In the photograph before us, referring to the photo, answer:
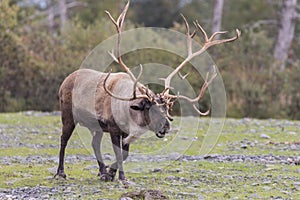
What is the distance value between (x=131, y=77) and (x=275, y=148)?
18.4 feet

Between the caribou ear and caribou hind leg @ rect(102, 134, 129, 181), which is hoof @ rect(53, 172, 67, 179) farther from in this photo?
the caribou ear

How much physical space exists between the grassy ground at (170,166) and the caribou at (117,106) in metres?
0.65

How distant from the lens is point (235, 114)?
1019 inches

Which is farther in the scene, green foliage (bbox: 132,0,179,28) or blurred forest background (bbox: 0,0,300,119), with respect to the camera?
green foliage (bbox: 132,0,179,28)

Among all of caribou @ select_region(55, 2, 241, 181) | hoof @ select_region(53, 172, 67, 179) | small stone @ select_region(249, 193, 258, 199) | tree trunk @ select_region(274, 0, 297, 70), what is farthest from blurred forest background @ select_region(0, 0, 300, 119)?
small stone @ select_region(249, 193, 258, 199)

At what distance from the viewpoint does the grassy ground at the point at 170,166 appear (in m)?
10.3

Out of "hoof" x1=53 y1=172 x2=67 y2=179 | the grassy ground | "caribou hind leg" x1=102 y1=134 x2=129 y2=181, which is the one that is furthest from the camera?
"hoof" x1=53 y1=172 x2=67 y2=179

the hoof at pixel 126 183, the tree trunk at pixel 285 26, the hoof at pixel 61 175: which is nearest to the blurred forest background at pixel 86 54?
the tree trunk at pixel 285 26

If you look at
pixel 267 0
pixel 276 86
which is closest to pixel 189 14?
pixel 267 0

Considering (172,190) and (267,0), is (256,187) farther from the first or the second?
(267,0)

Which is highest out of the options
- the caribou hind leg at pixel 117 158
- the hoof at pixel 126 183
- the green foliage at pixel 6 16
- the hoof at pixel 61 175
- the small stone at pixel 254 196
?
the green foliage at pixel 6 16

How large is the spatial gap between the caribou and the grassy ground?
0.65m

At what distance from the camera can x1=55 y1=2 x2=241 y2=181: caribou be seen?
10403 millimetres

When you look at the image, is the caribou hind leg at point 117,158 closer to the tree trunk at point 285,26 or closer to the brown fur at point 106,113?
the brown fur at point 106,113
